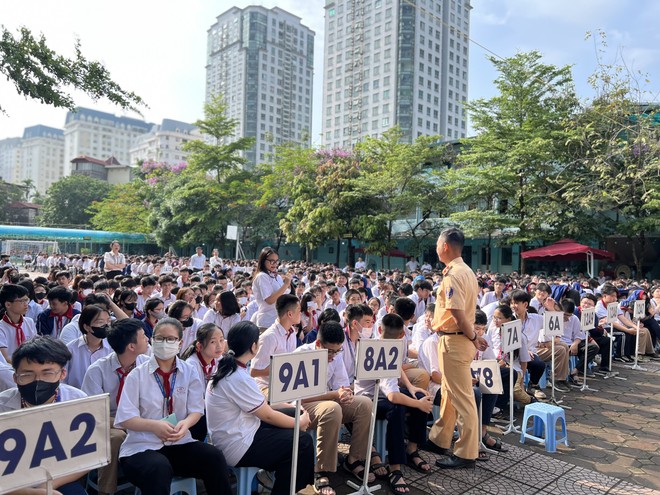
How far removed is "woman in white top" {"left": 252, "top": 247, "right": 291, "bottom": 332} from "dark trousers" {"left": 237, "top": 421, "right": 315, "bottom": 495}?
257 centimetres

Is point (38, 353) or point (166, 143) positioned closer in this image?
point (38, 353)

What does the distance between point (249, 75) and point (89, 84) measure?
321 ft

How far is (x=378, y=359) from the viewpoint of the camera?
3936mm

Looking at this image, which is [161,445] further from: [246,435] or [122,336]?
[122,336]

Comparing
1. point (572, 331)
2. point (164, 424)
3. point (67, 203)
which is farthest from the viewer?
point (67, 203)

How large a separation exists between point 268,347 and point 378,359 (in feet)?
4.16

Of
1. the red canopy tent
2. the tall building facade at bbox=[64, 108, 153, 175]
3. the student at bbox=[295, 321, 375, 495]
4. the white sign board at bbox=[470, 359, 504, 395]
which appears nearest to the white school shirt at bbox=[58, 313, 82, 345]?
the student at bbox=[295, 321, 375, 495]

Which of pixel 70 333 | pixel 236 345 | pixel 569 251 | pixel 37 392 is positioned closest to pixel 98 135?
pixel 569 251

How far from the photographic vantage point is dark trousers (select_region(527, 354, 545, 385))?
6672 millimetres

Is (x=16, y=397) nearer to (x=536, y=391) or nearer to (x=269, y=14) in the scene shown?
(x=536, y=391)

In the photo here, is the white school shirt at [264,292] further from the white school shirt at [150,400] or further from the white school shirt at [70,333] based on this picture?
the white school shirt at [150,400]

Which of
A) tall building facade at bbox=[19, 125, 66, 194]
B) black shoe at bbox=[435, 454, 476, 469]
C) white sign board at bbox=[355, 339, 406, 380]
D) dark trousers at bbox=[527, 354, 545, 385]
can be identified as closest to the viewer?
white sign board at bbox=[355, 339, 406, 380]

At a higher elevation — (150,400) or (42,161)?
(42,161)

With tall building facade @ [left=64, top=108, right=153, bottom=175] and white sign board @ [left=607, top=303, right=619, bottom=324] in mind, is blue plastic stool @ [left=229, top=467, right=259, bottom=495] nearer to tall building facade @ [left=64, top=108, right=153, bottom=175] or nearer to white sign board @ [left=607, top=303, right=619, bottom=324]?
white sign board @ [left=607, top=303, right=619, bottom=324]
